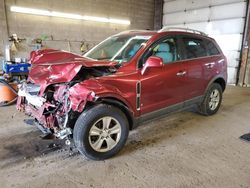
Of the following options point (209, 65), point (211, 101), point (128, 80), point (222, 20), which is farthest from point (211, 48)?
point (222, 20)

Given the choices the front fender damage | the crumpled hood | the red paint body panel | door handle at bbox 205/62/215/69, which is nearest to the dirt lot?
the red paint body panel

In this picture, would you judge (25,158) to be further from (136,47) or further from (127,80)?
(136,47)

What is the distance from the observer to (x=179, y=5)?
948cm

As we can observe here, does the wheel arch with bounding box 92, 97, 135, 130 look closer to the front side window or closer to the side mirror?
the side mirror

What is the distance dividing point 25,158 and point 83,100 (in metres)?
1.11

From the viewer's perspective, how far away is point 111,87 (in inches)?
95.3

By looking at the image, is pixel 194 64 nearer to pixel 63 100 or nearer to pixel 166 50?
pixel 166 50

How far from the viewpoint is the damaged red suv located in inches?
91.8

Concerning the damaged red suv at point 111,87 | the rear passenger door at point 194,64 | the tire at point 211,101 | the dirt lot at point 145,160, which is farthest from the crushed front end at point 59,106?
the tire at point 211,101

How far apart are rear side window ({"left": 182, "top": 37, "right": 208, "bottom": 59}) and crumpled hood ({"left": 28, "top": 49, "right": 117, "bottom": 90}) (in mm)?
1399

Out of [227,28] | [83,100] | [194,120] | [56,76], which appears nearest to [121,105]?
[83,100]

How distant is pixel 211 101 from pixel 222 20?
542cm

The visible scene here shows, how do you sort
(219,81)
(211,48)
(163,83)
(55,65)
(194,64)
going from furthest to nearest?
1. (219,81)
2. (211,48)
3. (194,64)
4. (163,83)
5. (55,65)

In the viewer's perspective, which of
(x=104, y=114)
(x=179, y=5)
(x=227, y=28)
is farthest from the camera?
(x=179, y=5)
